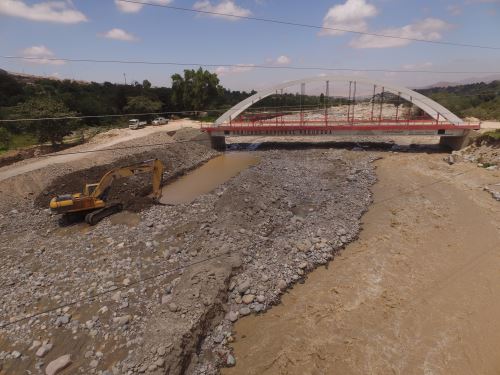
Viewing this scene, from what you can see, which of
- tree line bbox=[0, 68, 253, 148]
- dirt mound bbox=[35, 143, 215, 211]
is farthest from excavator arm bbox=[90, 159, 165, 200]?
tree line bbox=[0, 68, 253, 148]

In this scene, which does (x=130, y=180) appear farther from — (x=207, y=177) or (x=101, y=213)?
(x=207, y=177)

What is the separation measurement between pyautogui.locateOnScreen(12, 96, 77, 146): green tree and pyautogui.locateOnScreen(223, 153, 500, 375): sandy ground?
986 inches

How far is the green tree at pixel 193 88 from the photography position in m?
50.5

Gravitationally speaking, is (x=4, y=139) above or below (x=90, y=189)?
above

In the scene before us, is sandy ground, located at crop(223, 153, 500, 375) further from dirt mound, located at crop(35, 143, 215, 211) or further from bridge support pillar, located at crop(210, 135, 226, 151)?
bridge support pillar, located at crop(210, 135, 226, 151)

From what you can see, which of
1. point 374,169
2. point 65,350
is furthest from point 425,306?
point 374,169

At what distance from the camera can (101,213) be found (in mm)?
15219

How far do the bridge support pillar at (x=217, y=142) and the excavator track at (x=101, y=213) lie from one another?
60.2 feet

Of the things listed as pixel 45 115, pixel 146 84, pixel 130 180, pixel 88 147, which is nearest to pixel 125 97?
pixel 146 84

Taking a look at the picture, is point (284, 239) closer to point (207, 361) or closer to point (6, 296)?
point (207, 361)

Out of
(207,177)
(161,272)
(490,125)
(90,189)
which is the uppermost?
(490,125)

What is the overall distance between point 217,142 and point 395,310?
88.8 ft

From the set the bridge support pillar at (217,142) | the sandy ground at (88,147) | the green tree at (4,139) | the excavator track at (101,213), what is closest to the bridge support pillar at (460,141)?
the bridge support pillar at (217,142)

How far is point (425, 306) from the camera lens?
999 cm
